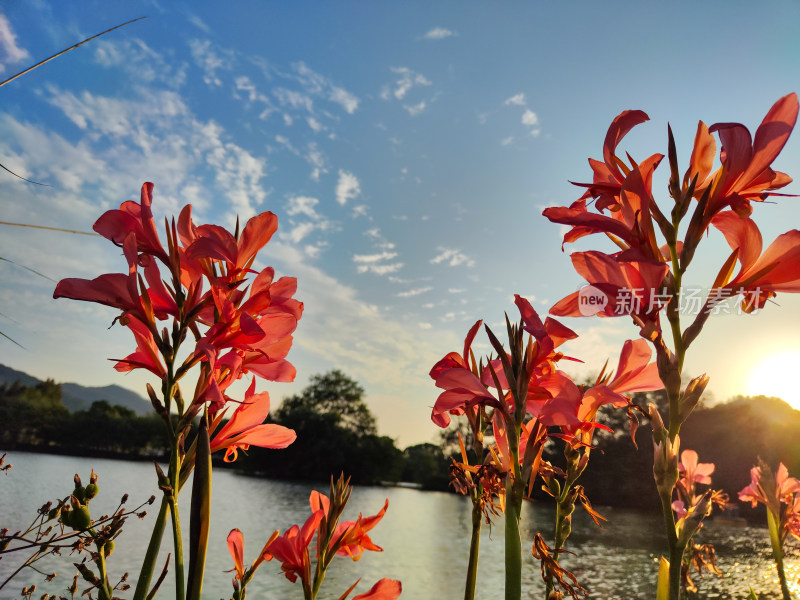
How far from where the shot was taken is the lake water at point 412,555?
487 inches

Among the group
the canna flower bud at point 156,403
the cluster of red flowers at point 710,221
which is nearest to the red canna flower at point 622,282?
the cluster of red flowers at point 710,221

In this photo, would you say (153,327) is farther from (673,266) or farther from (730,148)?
(730,148)

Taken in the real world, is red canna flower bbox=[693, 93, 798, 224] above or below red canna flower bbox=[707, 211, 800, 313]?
above

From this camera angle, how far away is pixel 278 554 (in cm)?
112

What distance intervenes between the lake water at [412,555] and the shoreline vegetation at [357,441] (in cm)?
838

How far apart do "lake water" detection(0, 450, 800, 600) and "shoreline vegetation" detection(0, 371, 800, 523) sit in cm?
838

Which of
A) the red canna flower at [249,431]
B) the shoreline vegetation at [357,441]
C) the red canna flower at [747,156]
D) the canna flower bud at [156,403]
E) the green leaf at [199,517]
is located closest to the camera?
the green leaf at [199,517]

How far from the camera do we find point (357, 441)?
5041cm

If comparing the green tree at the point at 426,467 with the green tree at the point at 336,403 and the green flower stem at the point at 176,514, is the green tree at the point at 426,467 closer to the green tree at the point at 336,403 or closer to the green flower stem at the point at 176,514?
the green tree at the point at 336,403

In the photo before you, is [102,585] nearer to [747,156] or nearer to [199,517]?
[199,517]

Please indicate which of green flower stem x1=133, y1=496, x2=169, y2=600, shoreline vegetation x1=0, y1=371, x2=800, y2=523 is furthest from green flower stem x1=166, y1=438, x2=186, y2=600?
shoreline vegetation x1=0, y1=371, x2=800, y2=523

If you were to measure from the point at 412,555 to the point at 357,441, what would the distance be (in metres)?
33.8

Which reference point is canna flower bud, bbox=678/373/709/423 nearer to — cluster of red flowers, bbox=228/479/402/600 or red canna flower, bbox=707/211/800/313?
red canna flower, bbox=707/211/800/313

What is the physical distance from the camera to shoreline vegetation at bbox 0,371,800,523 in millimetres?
37375
